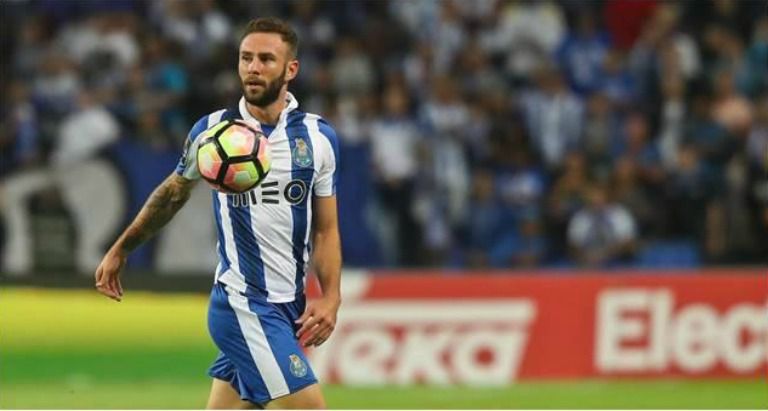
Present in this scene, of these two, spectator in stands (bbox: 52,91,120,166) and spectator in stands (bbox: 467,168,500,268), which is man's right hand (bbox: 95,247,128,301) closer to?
spectator in stands (bbox: 52,91,120,166)

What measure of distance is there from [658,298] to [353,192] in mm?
3031

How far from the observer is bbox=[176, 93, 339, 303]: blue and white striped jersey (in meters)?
6.83

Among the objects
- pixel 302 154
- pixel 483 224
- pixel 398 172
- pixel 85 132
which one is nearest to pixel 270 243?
pixel 302 154

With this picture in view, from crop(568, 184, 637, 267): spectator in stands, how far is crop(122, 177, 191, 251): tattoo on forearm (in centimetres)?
884

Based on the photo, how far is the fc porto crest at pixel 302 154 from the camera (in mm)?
6871

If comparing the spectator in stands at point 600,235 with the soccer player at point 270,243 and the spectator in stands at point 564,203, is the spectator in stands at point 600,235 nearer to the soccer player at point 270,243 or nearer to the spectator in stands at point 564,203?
the spectator in stands at point 564,203

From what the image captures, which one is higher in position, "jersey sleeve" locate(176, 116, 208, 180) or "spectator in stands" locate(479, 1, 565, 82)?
"jersey sleeve" locate(176, 116, 208, 180)

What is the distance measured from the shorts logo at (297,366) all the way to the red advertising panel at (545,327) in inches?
265

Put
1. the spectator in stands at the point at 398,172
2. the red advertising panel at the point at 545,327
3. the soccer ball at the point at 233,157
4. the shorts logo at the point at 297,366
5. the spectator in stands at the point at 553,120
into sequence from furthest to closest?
the spectator in stands at the point at 553,120, the spectator in stands at the point at 398,172, the red advertising panel at the point at 545,327, the shorts logo at the point at 297,366, the soccer ball at the point at 233,157

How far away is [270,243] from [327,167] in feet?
1.39

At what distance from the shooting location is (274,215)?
684 cm

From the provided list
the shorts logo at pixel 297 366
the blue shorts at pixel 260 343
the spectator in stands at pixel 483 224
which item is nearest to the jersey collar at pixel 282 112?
the blue shorts at pixel 260 343

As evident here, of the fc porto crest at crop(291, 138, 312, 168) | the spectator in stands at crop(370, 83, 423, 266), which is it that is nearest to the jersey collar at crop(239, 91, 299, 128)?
the fc porto crest at crop(291, 138, 312, 168)

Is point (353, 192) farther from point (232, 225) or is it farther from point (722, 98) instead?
point (232, 225)
